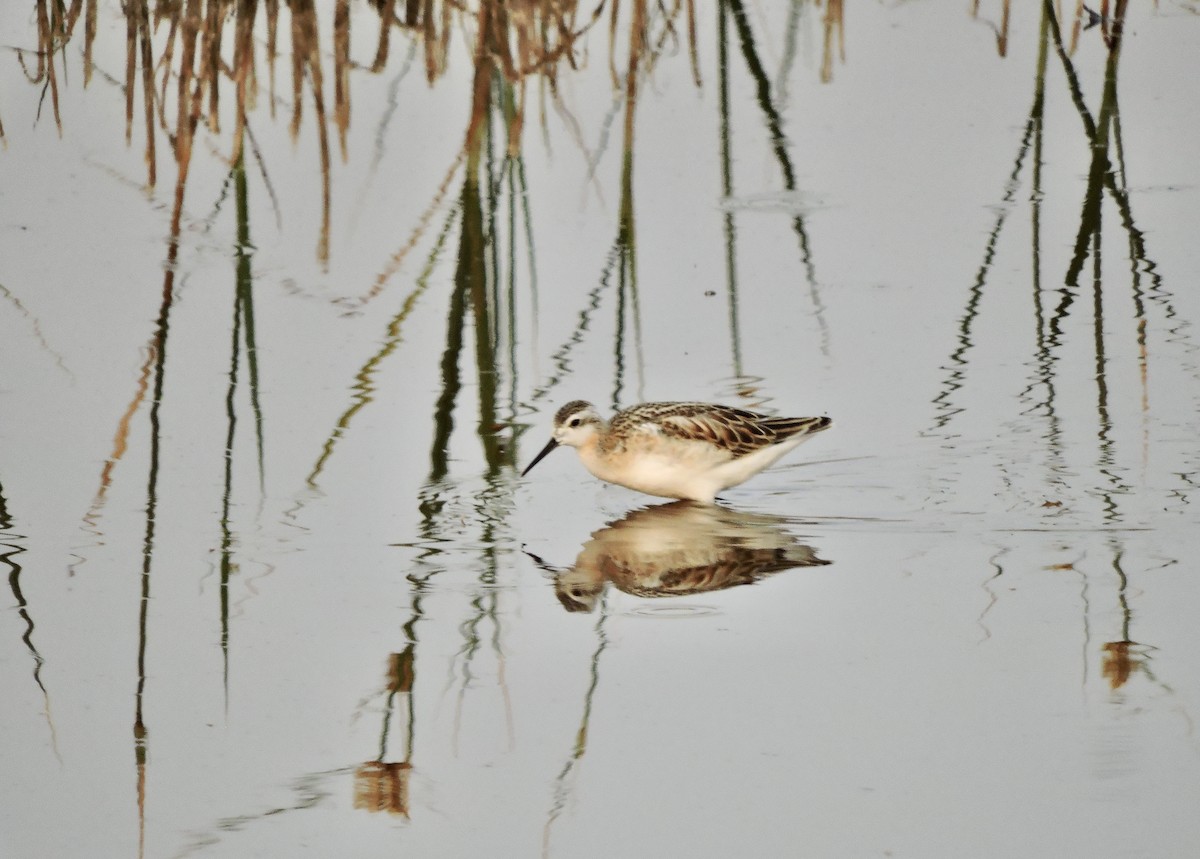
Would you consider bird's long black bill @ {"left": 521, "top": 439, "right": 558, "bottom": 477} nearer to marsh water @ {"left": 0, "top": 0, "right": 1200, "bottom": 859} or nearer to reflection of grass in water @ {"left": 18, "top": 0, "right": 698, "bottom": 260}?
marsh water @ {"left": 0, "top": 0, "right": 1200, "bottom": 859}

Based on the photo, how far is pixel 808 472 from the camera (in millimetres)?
7742

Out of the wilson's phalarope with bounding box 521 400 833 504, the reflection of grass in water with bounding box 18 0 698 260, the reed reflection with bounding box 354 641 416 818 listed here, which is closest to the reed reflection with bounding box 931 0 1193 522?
the wilson's phalarope with bounding box 521 400 833 504

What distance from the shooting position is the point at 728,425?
25.3 ft

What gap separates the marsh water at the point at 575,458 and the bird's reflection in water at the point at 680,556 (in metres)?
0.03

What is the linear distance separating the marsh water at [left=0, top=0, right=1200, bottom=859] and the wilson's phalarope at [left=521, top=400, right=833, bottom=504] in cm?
16

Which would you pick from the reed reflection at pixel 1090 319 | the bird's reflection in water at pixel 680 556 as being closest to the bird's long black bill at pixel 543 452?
the bird's reflection in water at pixel 680 556

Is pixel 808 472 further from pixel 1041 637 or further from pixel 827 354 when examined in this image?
pixel 1041 637

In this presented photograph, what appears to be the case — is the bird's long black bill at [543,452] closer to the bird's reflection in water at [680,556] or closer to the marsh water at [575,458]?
the marsh water at [575,458]

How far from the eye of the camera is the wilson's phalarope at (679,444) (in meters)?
7.50

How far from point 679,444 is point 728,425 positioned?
0.32 metres

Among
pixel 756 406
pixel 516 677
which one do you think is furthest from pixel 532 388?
pixel 516 677

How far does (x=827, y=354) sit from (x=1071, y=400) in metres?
1.18

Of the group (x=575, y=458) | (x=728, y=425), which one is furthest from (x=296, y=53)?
A: (x=728, y=425)

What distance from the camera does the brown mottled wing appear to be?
25.0ft
